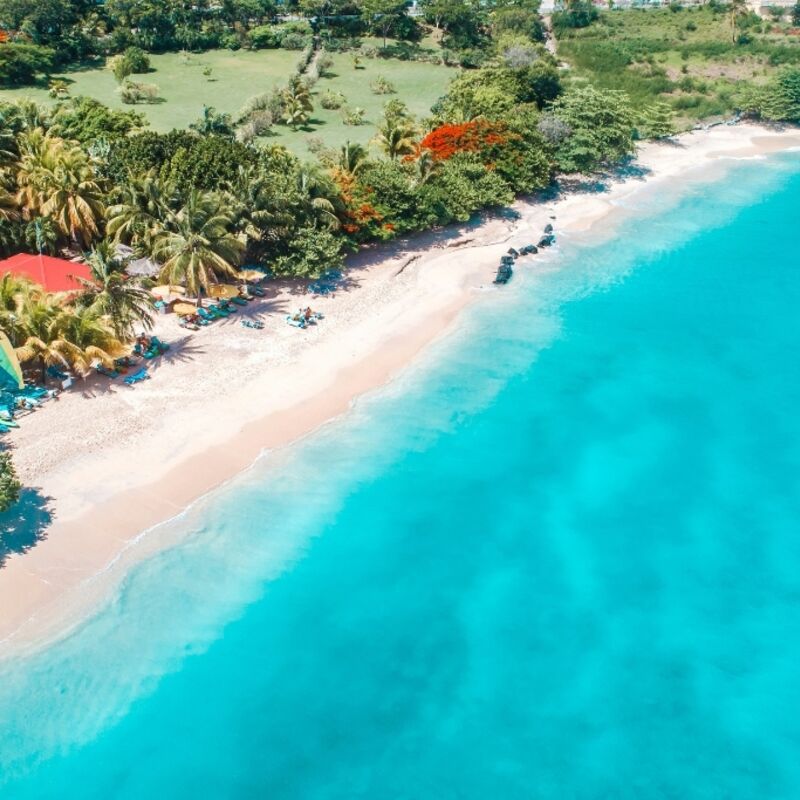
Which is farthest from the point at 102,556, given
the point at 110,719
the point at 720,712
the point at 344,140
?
the point at 344,140

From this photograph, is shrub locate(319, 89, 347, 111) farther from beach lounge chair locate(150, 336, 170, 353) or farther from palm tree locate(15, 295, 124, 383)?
palm tree locate(15, 295, 124, 383)

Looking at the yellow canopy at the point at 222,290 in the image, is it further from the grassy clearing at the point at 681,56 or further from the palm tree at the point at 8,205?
the grassy clearing at the point at 681,56

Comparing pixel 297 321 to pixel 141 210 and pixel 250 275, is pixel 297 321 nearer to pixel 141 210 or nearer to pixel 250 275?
pixel 250 275

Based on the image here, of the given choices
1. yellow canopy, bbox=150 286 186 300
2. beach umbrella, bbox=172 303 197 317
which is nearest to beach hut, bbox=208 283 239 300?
beach umbrella, bbox=172 303 197 317

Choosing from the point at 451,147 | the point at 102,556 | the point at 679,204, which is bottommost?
the point at 102,556

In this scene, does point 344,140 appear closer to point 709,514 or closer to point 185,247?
point 185,247

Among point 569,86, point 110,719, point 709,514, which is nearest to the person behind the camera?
point 110,719
